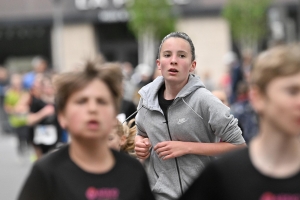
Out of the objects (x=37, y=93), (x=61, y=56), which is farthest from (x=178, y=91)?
(x=61, y=56)

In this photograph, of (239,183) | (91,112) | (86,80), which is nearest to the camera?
(239,183)

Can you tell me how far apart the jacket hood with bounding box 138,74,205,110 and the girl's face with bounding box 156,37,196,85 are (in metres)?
0.06

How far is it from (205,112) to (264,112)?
79.2 inches

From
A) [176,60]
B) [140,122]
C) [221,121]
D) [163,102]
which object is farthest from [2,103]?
[221,121]

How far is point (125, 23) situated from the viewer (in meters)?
45.3

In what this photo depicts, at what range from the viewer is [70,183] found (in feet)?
12.1

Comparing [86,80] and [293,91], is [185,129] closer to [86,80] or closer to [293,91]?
[86,80]

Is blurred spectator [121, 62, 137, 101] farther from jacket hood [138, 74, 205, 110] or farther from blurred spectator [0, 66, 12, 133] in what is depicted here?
blurred spectator [0, 66, 12, 133]

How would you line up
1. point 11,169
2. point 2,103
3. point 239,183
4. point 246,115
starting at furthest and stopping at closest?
point 2,103
point 11,169
point 246,115
point 239,183

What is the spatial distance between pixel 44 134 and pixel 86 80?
9.29 m

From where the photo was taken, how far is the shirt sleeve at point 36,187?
366 centimetres

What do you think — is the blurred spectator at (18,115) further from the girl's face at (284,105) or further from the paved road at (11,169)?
the girl's face at (284,105)

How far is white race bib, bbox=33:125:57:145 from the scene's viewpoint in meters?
12.8

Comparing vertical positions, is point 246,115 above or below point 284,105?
below
